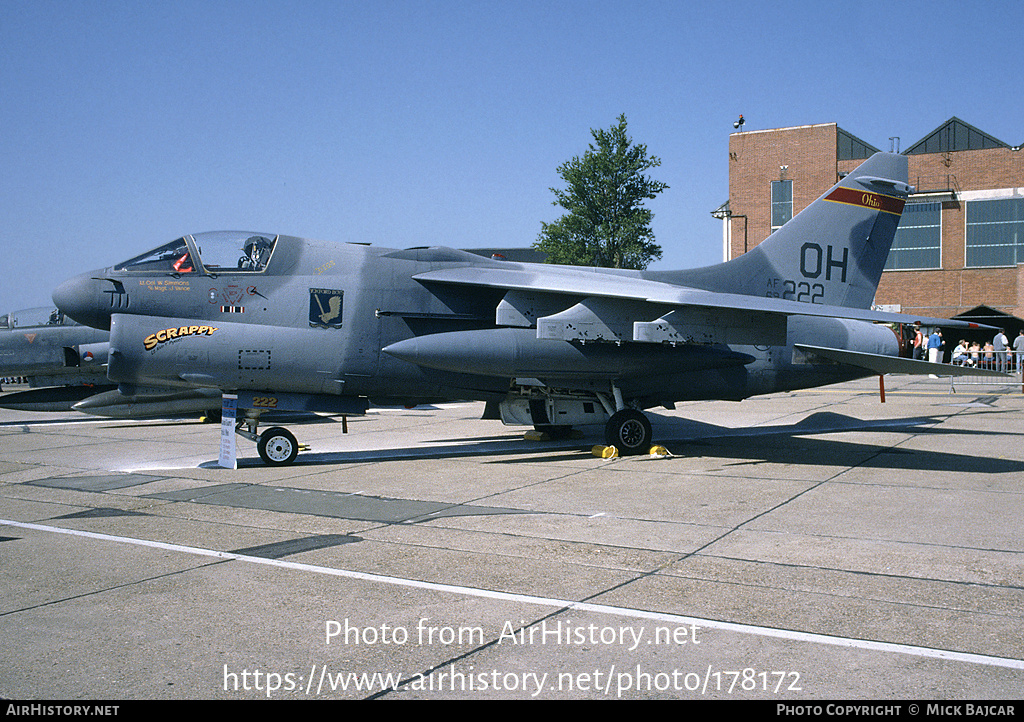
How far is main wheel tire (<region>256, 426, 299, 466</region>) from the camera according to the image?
12.0 metres

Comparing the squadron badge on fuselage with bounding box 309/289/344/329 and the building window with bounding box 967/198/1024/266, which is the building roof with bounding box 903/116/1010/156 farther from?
the squadron badge on fuselage with bounding box 309/289/344/329

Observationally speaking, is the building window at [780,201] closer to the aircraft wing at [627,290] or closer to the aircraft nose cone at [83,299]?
the aircraft wing at [627,290]

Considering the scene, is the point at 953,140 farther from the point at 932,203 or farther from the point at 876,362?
the point at 876,362

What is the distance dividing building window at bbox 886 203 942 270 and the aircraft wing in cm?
4289

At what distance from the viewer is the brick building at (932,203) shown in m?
47.9

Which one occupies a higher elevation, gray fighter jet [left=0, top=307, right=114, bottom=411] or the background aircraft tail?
the background aircraft tail

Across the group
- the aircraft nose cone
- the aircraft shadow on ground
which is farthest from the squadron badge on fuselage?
the aircraft nose cone

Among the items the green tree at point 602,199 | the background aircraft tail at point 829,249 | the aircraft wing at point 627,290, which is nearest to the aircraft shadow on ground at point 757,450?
the aircraft wing at point 627,290

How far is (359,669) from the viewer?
4195 mm

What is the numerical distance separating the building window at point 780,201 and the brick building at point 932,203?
0.21 ft

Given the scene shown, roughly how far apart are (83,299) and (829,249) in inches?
472
